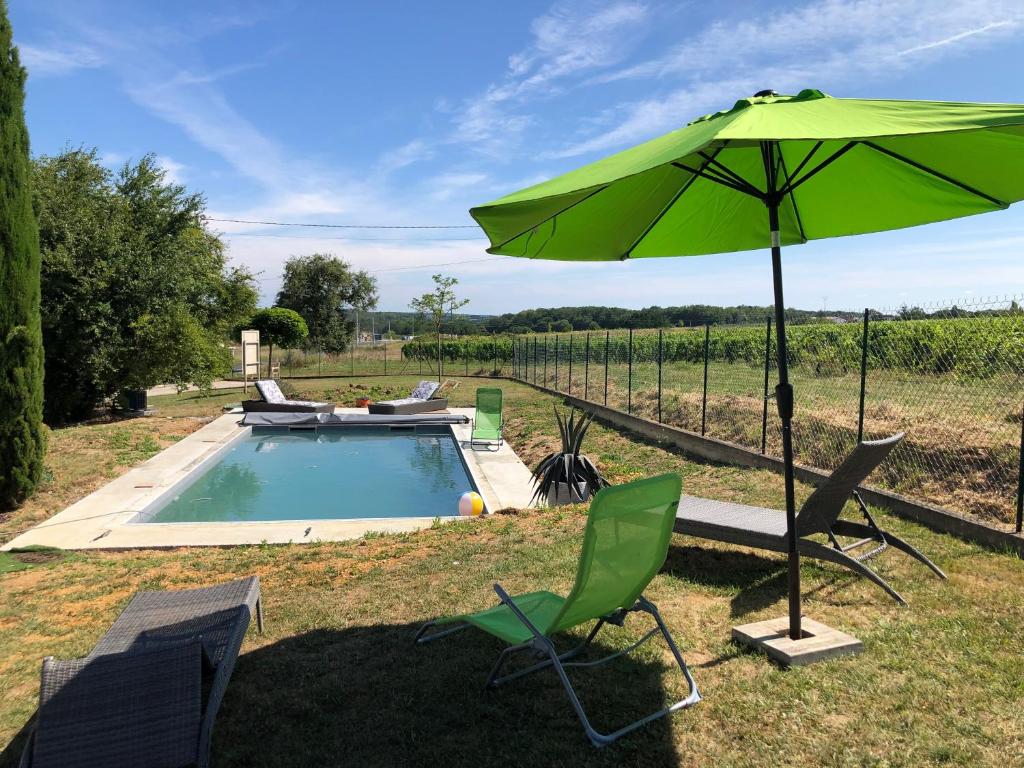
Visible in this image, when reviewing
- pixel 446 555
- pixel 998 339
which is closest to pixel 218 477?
pixel 446 555

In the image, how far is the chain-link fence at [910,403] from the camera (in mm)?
5949

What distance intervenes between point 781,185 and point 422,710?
337 cm

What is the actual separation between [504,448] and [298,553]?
21.4 ft

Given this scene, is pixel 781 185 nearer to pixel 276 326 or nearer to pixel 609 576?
pixel 609 576

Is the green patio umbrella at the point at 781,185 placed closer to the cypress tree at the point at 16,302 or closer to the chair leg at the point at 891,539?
the chair leg at the point at 891,539

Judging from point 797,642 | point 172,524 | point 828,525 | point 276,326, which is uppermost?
point 276,326

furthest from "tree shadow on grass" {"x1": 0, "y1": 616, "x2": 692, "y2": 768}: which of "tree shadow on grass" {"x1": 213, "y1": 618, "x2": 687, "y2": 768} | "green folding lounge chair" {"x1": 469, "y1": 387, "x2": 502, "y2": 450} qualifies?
"green folding lounge chair" {"x1": 469, "y1": 387, "x2": 502, "y2": 450}

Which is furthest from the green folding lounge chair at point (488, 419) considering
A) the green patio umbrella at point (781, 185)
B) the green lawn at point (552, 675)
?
the green patio umbrella at point (781, 185)

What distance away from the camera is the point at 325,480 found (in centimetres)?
1097

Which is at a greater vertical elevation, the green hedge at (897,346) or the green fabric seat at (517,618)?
the green hedge at (897,346)

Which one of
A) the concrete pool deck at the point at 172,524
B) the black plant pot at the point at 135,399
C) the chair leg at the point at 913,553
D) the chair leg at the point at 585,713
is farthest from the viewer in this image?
the black plant pot at the point at 135,399

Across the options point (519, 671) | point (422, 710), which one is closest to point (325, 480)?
point (519, 671)

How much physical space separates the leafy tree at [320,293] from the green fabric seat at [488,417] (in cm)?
3294

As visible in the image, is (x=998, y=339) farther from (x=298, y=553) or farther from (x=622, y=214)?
(x=298, y=553)
